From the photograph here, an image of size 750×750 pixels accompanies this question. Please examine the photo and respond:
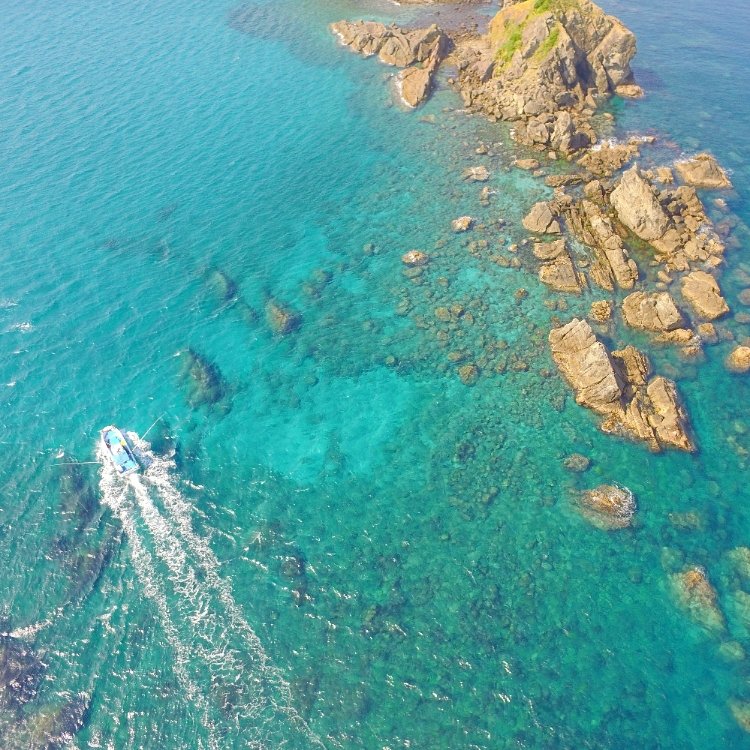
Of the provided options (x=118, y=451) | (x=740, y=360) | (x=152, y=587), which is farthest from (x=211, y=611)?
(x=740, y=360)

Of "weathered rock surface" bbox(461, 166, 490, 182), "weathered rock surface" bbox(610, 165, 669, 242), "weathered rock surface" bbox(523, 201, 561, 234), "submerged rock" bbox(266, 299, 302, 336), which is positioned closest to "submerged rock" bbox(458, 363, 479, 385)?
"submerged rock" bbox(266, 299, 302, 336)

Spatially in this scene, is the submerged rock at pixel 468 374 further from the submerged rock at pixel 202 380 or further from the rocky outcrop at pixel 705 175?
the rocky outcrop at pixel 705 175

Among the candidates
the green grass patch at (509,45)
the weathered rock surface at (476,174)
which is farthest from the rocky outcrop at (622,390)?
the green grass patch at (509,45)

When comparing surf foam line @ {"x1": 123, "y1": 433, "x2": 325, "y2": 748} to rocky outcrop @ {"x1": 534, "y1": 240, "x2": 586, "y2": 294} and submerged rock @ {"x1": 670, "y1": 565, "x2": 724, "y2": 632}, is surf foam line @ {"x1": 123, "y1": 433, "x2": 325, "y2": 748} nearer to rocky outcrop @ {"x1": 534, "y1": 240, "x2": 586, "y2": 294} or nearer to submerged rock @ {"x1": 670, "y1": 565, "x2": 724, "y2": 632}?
submerged rock @ {"x1": 670, "y1": 565, "x2": 724, "y2": 632}

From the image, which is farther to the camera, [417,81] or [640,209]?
[417,81]

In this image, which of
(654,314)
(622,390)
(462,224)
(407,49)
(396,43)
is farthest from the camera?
(396,43)

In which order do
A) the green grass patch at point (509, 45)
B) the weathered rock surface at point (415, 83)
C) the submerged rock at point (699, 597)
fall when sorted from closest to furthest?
the submerged rock at point (699, 597), the green grass patch at point (509, 45), the weathered rock surface at point (415, 83)

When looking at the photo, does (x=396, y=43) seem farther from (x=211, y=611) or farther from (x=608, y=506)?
(x=211, y=611)
